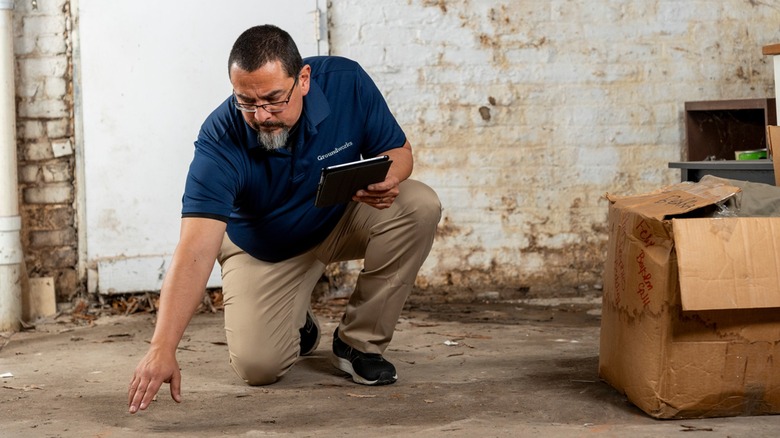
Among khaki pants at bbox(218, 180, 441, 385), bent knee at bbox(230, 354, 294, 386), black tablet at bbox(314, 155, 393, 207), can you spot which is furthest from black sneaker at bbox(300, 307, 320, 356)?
black tablet at bbox(314, 155, 393, 207)

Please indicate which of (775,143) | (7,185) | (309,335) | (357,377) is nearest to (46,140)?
(7,185)

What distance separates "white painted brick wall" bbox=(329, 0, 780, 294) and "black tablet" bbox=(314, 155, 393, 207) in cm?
173

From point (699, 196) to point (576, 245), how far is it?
212 cm

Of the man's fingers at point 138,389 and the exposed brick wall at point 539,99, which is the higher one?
the exposed brick wall at point 539,99

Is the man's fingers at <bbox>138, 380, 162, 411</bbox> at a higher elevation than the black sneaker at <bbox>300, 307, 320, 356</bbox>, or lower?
higher

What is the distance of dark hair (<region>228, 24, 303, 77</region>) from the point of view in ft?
8.49

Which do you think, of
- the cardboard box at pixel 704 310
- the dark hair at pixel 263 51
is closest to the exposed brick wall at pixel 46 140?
the dark hair at pixel 263 51

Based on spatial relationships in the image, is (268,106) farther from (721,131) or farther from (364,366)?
(721,131)

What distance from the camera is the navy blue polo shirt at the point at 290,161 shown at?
266 cm

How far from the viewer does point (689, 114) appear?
4.35 m

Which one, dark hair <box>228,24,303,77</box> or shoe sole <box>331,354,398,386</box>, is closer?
dark hair <box>228,24,303,77</box>

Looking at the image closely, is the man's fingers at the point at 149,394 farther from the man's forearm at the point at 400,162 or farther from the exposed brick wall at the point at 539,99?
the exposed brick wall at the point at 539,99

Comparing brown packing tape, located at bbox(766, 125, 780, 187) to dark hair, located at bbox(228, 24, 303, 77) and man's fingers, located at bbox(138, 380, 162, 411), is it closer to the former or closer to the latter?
dark hair, located at bbox(228, 24, 303, 77)

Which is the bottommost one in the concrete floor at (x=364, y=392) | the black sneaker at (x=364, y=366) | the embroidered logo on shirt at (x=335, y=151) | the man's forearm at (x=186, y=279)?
the concrete floor at (x=364, y=392)
